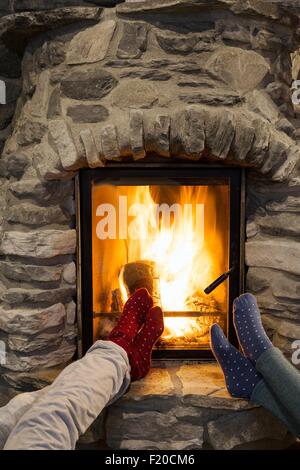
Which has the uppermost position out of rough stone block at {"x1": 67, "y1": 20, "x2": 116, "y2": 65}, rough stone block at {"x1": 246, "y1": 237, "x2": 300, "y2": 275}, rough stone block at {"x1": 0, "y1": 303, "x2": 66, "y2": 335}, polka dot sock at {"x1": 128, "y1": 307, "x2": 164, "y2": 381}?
rough stone block at {"x1": 67, "y1": 20, "x2": 116, "y2": 65}

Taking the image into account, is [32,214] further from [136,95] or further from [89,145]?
[136,95]

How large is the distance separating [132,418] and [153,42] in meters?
1.36

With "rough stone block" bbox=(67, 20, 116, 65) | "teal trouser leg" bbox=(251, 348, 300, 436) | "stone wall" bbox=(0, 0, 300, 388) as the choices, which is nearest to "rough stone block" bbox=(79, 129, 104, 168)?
"stone wall" bbox=(0, 0, 300, 388)

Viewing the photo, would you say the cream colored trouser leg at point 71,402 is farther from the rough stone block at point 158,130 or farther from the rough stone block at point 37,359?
the rough stone block at point 158,130

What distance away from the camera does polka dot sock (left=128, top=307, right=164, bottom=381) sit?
1.87m

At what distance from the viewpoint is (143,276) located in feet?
7.00

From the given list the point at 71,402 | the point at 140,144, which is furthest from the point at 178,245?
the point at 71,402

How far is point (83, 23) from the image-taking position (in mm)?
1865

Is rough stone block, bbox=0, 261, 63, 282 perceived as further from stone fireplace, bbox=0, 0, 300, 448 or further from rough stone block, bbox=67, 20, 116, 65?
rough stone block, bbox=67, 20, 116, 65

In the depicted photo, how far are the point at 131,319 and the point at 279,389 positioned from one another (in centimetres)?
64

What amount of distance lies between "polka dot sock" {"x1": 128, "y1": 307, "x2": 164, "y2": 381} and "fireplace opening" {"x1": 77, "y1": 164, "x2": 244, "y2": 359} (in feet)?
0.38

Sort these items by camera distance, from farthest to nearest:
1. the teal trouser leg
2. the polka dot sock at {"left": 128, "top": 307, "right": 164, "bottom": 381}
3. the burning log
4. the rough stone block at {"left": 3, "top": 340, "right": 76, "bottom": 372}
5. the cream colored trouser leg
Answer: the burning log, the rough stone block at {"left": 3, "top": 340, "right": 76, "bottom": 372}, the polka dot sock at {"left": 128, "top": 307, "right": 164, "bottom": 381}, the teal trouser leg, the cream colored trouser leg

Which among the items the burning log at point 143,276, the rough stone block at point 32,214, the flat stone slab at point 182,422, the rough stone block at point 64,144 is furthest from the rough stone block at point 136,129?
the flat stone slab at point 182,422
